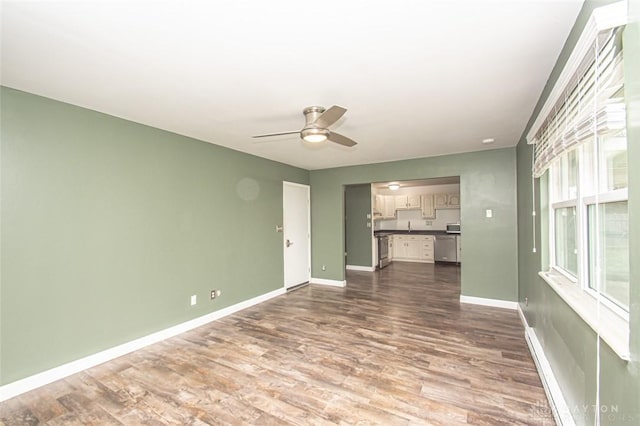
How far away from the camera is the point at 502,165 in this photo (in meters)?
4.31

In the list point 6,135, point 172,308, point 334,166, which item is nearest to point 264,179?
point 334,166

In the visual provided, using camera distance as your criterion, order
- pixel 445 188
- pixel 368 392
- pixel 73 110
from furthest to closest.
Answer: pixel 445 188 → pixel 73 110 → pixel 368 392

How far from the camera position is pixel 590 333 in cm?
145

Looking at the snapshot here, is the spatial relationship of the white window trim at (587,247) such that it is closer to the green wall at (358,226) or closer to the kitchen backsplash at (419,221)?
the green wall at (358,226)

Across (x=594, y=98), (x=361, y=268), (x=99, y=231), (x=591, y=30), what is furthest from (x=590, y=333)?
(x=361, y=268)

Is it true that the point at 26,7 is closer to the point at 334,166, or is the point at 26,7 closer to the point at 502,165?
the point at 334,166

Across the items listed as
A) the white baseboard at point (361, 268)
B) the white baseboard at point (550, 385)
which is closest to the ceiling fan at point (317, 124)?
the white baseboard at point (550, 385)

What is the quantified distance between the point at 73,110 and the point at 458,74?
3347mm

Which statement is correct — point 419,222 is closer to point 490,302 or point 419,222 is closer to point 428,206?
point 428,206

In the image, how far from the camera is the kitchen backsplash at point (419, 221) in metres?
8.48

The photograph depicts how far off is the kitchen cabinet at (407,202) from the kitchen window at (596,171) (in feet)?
21.0

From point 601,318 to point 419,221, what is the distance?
25.6 ft

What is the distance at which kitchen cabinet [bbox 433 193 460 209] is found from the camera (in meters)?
8.02

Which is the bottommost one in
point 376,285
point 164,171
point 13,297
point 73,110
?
point 376,285
